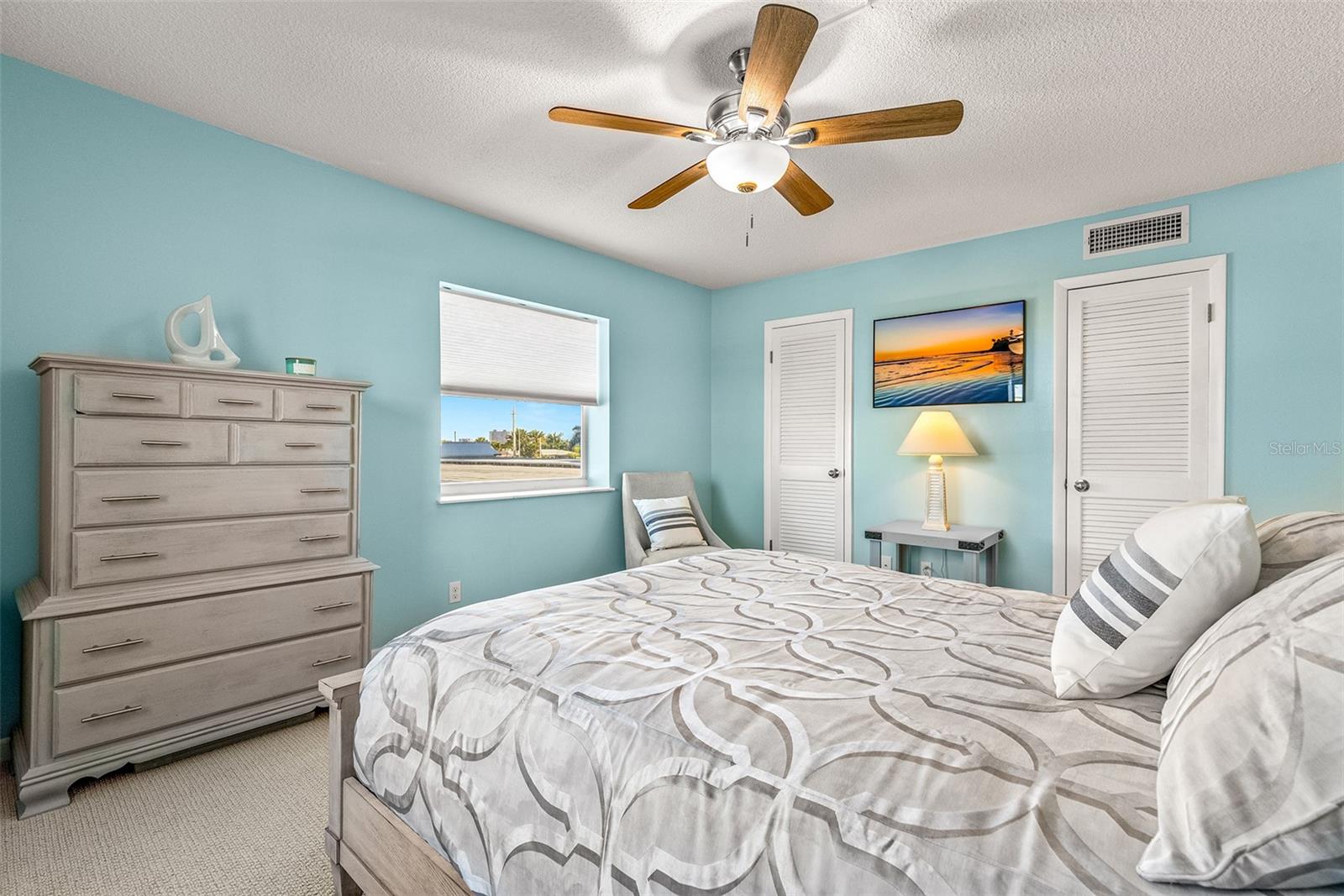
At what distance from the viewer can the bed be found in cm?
80

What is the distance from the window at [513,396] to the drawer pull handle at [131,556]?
4.68 ft

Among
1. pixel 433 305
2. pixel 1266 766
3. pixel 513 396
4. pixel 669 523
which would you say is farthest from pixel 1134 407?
pixel 433 305

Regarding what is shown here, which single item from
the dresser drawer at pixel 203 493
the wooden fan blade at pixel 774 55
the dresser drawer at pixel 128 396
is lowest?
the dresser drawer at pixel 203 493

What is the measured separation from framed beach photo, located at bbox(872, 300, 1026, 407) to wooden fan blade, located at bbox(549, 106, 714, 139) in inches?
100

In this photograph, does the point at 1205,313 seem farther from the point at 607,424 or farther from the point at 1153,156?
the point at 607,424

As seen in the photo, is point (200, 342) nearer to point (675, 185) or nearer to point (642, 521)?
point (675, 185)

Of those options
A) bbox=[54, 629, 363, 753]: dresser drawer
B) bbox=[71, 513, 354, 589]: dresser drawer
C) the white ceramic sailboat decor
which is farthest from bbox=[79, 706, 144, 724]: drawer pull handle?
the white ceramic sailboat decor

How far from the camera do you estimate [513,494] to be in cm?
382

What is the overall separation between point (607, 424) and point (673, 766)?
3452 mm

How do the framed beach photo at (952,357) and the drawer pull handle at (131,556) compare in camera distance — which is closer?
the drawer pull handle at (131,556)

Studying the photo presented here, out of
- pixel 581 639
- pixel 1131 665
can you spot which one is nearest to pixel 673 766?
pixel 581 639

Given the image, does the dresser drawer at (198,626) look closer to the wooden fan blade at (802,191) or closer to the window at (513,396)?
the window at (513,396)

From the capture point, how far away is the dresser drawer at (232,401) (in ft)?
7.47

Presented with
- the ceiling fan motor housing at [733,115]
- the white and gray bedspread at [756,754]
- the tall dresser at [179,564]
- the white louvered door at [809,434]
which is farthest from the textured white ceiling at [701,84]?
the white and gray bedspread at [756,754]
